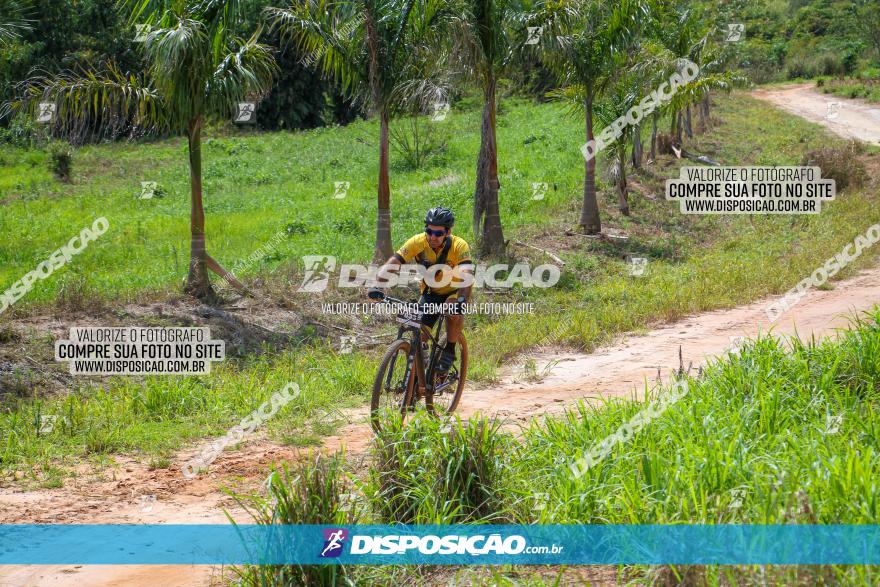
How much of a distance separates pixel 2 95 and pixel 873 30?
197ft

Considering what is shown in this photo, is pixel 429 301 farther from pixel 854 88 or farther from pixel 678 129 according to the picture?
pixel 854 88

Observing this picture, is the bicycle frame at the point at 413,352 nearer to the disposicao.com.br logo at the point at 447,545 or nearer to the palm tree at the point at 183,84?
the disposicao.com.br logo at the point at 447,545

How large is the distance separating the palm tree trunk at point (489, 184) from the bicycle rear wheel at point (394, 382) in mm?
9456

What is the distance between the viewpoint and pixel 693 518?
4.92m

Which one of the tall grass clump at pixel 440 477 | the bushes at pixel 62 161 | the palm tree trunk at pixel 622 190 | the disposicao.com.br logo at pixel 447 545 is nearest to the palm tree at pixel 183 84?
the tall grass clump at pixel 440 477

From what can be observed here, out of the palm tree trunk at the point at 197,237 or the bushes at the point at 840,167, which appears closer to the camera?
the palm tree trunk at the point at 197,237

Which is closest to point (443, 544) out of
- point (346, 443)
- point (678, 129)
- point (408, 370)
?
point (408, 370)

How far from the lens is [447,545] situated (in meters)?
5.21

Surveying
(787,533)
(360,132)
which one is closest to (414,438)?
(787,533)

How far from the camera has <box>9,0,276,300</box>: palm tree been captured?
40.8ft

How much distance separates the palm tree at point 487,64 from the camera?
15758 mm

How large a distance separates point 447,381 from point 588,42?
12398 mm

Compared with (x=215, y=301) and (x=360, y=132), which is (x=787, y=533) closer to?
(x=215, y=301)

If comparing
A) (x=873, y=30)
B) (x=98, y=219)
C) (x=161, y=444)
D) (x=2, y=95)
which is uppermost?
(x=873, y=30)
